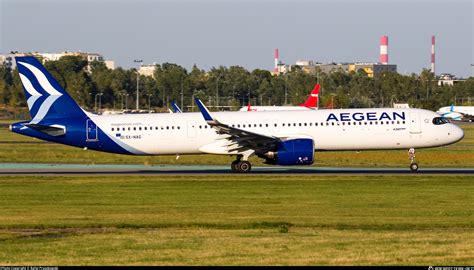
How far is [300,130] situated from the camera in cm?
4941

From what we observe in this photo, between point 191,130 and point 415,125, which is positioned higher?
point 415,125

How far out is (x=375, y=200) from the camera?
114ft

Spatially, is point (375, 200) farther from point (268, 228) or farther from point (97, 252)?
point (97, 252)

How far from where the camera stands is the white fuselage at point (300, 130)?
49.3m

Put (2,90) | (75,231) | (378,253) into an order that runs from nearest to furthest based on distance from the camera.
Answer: (378,253) → (75,231) → (2,90)

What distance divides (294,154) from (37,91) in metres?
13.8

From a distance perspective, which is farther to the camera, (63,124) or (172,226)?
(63,124)

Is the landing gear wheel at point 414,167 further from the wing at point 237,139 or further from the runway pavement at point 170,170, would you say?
the wing at point 237,139

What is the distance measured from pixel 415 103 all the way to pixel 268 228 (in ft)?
496

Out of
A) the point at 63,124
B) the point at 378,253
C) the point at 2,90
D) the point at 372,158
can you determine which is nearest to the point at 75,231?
the point at 378,253

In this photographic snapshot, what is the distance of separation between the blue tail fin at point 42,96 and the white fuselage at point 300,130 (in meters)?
1.53

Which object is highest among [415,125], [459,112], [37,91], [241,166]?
[459,112]

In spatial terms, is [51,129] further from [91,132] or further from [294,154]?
[294,154]

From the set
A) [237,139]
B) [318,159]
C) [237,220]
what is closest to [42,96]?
[237,139]
